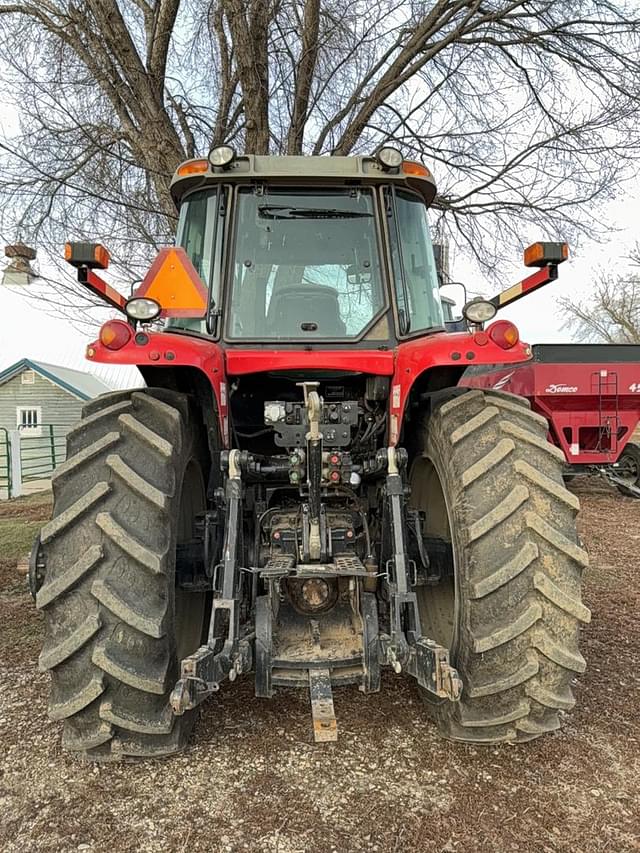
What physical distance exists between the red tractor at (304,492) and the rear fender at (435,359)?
11mm

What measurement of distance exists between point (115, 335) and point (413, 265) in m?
1.61

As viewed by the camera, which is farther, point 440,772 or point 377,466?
point 377,466

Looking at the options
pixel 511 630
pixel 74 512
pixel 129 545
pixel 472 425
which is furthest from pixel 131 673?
pixel 472 425

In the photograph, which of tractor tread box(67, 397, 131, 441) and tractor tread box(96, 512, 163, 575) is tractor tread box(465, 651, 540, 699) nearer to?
tractor tread box(96, 512, 163, 575)

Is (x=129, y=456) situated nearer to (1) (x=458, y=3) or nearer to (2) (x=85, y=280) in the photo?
(2) (x=85, y=280)

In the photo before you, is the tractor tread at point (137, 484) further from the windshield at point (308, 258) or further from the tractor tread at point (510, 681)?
the tractor tread at point (510, 681)

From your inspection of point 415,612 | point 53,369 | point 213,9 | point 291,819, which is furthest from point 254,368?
Answer: point 53,369

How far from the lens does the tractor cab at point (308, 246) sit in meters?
3.27

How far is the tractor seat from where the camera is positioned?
10.6 feet

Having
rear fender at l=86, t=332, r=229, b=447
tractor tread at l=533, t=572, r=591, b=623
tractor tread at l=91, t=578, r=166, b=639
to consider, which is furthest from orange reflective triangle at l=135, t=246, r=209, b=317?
tractor tread at l=533, t=572, r=591, b=623

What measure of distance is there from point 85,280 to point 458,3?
367 inches

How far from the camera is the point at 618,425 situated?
8.70m

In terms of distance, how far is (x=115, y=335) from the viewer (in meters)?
2.59

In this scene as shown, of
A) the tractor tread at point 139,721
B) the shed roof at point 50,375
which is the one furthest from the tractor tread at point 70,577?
the shed roof at point 50,375
